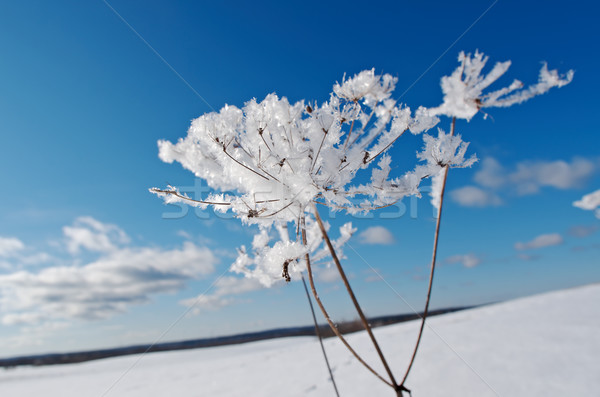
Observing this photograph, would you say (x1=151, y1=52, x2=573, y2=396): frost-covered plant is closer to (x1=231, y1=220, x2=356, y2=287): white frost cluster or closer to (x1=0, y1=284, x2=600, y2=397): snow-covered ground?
(x1=231, y1=220, x2=356, y2=287): white frost cluster

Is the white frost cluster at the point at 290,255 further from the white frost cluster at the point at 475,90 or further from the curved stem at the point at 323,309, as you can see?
the white frost cluster at the point at 475,90

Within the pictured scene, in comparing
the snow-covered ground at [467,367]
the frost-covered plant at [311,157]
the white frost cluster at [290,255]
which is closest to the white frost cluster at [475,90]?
the frost-covered plant at [311,157]

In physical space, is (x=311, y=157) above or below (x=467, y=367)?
above

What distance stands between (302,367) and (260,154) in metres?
6.68

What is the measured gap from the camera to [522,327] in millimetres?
6332

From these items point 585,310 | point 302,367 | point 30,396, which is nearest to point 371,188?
point 302,367

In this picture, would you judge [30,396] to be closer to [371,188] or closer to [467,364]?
[467,364]

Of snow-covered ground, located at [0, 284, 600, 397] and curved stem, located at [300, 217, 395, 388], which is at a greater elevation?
curved stem, located at [300, 217, 395, 388]

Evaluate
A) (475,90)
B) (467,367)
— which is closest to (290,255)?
(475,90)

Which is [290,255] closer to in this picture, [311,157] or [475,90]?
[311,157]

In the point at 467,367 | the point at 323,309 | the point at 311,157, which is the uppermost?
the point at 311,157

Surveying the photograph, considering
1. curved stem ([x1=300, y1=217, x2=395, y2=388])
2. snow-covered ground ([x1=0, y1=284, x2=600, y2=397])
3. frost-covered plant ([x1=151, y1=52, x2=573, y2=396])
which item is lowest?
snow-covered ground ([x1=0, y1=284, x2=600, y2=397])

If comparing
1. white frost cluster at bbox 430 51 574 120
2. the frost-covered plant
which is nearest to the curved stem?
the frost-covered plant

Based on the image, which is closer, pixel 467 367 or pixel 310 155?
pixel 310 155
